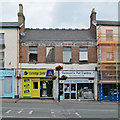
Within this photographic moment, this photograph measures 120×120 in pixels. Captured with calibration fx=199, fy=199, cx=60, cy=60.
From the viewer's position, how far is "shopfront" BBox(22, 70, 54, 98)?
70.9ft

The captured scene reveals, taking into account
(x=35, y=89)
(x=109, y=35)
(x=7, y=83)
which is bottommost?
(x=35, y=89)

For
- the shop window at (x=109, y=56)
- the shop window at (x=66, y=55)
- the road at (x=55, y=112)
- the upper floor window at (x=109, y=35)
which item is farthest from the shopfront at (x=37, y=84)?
the upper floor window at (x=109, y=35)

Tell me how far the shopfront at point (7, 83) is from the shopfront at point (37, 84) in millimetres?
1267

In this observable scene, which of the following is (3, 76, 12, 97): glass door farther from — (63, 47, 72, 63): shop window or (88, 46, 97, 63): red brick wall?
(88, 46, 97, 63): red brick wall

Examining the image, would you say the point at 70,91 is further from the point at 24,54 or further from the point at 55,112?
the point at 55,112

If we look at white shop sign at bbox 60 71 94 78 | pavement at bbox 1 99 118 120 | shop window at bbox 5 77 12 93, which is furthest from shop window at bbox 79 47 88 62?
shop window at bbox 5 77 12 93

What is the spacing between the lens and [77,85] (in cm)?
2208

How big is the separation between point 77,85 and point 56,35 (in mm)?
6334

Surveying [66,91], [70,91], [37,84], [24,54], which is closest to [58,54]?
[24,54]

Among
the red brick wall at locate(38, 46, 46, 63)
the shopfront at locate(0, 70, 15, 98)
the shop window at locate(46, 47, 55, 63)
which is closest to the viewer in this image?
the shopfront at locate(0, 70, 15, 98)

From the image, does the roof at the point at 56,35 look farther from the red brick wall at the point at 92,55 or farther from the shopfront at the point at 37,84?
the shopfront at the point at 37,84

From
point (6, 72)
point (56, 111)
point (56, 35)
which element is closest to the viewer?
point (56, 111)

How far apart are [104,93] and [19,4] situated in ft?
46.6

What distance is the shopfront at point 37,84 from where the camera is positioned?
21.6m
